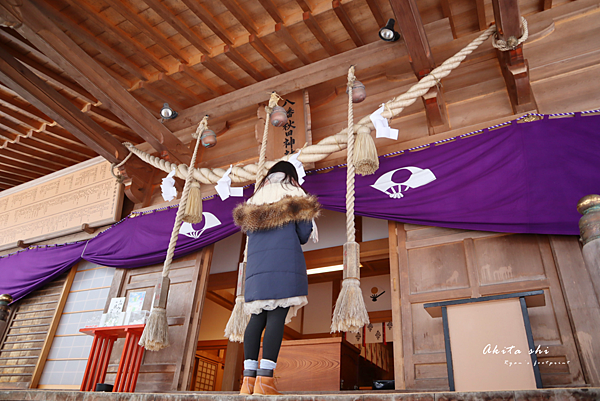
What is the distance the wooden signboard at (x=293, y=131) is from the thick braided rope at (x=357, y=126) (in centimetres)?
27

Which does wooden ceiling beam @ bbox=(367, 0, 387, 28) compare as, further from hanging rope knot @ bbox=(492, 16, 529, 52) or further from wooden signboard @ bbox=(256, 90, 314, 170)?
hanging rope knot @ bbox=(492, 16, 529, 52)

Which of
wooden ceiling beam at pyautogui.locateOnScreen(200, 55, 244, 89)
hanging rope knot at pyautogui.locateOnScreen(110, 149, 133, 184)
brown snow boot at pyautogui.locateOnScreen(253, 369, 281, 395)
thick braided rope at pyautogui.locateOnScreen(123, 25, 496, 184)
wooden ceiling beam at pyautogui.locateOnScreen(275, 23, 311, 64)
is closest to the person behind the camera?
brown snow boot at pyautogui.locateOnScreen(253, 369, 281, 395)

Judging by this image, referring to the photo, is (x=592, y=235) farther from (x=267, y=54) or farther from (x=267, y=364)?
(x=267, y=54)

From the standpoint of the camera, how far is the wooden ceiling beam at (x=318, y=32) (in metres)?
3.60

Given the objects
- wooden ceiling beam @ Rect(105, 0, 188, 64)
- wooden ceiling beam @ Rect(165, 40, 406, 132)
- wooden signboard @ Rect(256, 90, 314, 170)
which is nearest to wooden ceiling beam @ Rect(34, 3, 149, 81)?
wooden ceiling beam @ Rect(105, 0, 188, 64)

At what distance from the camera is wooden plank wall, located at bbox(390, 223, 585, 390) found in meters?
2.47

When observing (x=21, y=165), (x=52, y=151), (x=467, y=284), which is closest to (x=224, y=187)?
(x=467, y=284)

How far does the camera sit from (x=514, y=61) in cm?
302

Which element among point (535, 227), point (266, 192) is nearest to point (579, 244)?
point (535, 227)

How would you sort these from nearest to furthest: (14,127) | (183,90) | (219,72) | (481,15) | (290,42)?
(481,15) < (290,42) < (219,72) < (183,90) < (14,127)

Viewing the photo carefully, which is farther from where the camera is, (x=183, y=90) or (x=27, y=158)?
(x=27, y=158)

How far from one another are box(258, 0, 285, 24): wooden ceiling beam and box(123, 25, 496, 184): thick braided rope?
1195 mm

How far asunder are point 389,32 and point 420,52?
1.06 ft

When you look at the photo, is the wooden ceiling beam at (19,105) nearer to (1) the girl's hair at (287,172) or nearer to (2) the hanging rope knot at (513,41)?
(1) the girl's hair at (287,172)
